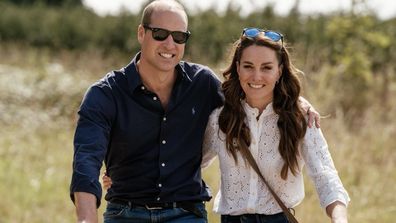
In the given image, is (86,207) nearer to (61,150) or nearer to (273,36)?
(273,36)

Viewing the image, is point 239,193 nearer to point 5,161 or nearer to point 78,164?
point 78,164

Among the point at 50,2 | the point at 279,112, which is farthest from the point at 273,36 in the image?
the point at 50,2

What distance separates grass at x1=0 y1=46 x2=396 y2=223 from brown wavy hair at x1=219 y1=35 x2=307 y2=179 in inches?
152

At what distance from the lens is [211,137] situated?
4.91 meters

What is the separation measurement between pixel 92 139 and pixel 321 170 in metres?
1.21

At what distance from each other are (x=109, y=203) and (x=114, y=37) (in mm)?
17754

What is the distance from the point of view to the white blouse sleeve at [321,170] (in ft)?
14.3

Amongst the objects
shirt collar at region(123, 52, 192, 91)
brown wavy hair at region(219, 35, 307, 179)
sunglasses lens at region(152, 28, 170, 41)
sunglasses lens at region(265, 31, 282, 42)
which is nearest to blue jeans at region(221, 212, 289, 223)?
brown wavy hair at region(219, 35, 307, 179)

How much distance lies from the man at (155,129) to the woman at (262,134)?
0.65ft

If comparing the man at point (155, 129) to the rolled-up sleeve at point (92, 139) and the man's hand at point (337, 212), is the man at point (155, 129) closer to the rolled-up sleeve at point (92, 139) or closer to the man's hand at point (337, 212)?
the rolled-up sleeve at point (92, 139)

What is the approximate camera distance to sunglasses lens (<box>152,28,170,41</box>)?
15.6 feet

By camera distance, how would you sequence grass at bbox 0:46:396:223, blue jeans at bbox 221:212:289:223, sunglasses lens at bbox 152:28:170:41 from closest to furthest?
1. blue jeans at bbox 221:212:289:223
2. sunglasses lens at bbox 152:28:170:41
3. grass at bbox 0:46:396:223

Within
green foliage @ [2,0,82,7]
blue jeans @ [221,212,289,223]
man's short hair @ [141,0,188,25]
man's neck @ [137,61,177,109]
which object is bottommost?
blue jeans @ [221,212,289,223]

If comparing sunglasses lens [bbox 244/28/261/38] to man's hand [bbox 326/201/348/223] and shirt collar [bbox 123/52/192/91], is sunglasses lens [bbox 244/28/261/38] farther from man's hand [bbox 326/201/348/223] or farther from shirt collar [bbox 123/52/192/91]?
man's hand [bbox 326/201/348/223]
